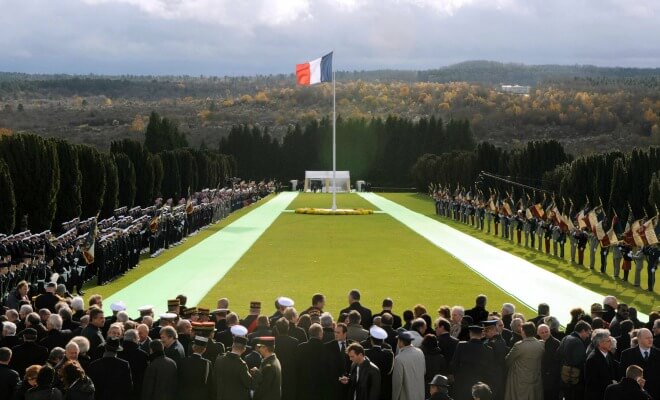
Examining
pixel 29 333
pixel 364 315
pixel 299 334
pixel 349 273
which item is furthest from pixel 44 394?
pixel 349 273

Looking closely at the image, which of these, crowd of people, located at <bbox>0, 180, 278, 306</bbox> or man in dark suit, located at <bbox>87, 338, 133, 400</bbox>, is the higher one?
man in dark suit, located at <bbox>87, 338, 133, 400</bbox>

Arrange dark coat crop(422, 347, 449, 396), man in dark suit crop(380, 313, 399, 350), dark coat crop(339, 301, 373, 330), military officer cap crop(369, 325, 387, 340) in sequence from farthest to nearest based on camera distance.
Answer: dark coat crop(339, 301, 373, 330), man in dark suit crop(380, 313, 399, 350), dark coat crop(422, 347, 449, 396), military officer cap crop(369, 325, 387, 340)

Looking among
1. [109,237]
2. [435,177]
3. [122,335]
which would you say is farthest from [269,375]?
[435,177]

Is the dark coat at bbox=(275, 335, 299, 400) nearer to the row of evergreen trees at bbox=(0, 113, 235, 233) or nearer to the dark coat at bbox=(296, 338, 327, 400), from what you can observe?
the dark coat at bbox=(296, 338, 327, 400)

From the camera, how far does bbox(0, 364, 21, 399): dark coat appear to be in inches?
445

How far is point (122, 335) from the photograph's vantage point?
12.8m

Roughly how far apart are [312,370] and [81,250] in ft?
49.4

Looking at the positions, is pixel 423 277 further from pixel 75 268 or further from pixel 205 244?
pixel 205 244

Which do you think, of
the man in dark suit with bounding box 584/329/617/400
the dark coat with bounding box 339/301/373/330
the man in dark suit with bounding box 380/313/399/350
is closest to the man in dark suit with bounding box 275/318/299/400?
the man in dark suit with bounding box 380/313/399/350

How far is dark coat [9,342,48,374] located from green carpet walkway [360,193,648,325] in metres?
11.8

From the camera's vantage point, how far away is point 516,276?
30266 mm

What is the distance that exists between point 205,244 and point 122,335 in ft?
94.4

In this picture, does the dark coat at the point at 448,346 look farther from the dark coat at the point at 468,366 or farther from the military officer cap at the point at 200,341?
the military officer cap at the point at 200,341

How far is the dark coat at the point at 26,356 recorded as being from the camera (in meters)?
12.6
